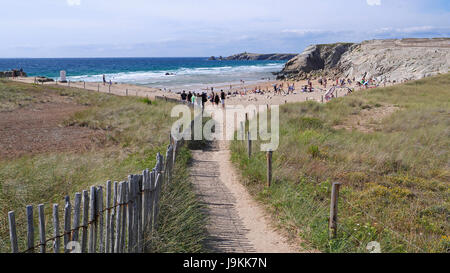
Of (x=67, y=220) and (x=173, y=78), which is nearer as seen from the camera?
(x=67, y=220)

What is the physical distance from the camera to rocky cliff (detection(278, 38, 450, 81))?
50250mm

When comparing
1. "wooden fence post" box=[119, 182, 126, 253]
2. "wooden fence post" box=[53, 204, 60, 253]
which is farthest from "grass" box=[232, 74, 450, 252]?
"wooden fence post" box=[53, 204, 60, 253]

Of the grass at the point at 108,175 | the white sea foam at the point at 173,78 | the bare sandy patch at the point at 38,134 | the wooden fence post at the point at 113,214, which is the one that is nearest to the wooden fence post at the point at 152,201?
the grass at the point at 108,175

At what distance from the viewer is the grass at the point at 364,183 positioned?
6109 millimetres

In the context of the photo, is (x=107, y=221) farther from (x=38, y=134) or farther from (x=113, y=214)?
(x=38, y=134)

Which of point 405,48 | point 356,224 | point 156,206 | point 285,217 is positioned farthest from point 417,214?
point 405,48

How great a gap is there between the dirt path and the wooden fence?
1.31m

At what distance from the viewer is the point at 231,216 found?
746cm

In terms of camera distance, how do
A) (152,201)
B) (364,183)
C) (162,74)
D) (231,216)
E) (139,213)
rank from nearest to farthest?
1. (139,213)
2. (152,201)
3. (231,216)
4. (364,183)
5. (162,74)

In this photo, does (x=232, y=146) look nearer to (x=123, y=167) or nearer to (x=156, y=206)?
(x=123, y=167)

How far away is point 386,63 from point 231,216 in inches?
2229

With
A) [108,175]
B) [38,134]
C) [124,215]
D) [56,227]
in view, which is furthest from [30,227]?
[38,134]

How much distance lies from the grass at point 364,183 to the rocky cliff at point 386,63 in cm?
3754
